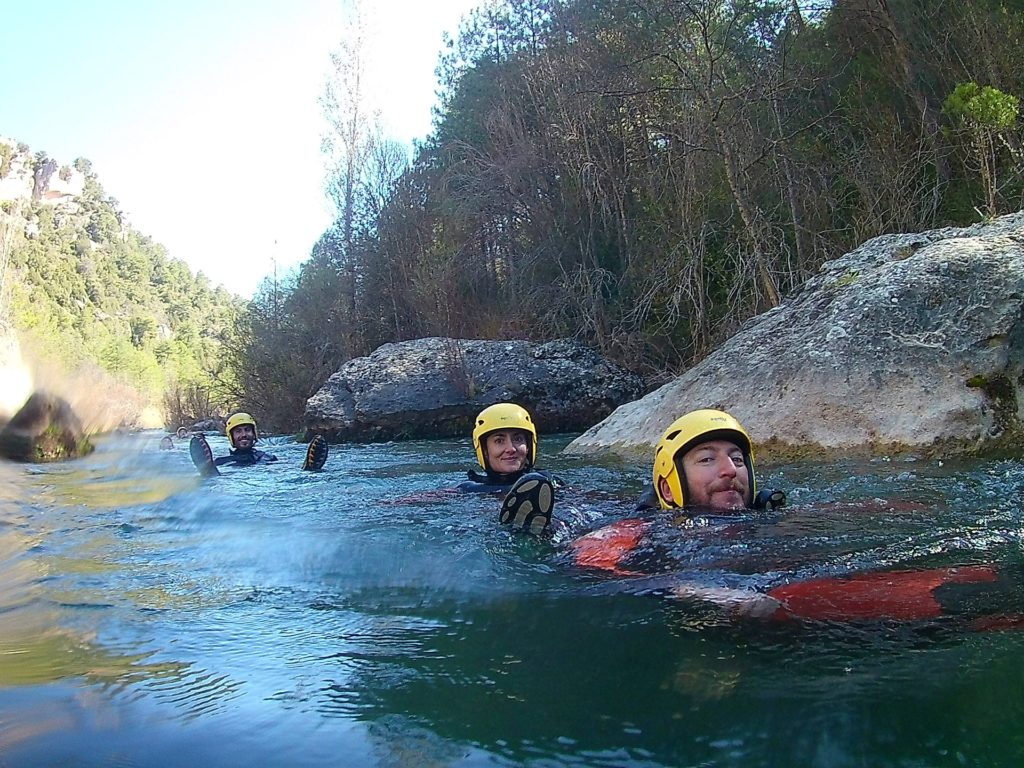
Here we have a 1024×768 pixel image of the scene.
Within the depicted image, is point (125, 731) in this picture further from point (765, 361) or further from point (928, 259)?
point (928, 259)

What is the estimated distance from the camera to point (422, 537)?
13.5 feet

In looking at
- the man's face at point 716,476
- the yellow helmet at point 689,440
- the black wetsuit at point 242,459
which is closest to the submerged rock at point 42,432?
the black wetsuit at point 242,459

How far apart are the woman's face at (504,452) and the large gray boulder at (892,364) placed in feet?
6.58

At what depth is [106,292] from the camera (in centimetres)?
8244

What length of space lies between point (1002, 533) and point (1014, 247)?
4203 millimetres

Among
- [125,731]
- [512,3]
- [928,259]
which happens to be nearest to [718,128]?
[928,259]

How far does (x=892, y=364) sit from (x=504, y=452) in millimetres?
3000

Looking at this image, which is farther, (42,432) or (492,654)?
(42,432)

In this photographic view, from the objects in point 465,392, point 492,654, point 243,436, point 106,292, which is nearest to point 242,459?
point 243,436

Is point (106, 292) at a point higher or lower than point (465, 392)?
higher

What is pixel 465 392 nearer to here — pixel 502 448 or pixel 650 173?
pixel 650 173

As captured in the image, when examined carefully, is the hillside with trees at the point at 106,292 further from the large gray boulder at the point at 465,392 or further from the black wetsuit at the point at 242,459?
the black wetsuit at the point at 242,459

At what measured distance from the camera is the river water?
152 centimetres

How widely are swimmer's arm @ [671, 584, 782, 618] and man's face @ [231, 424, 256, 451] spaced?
28.2ft
